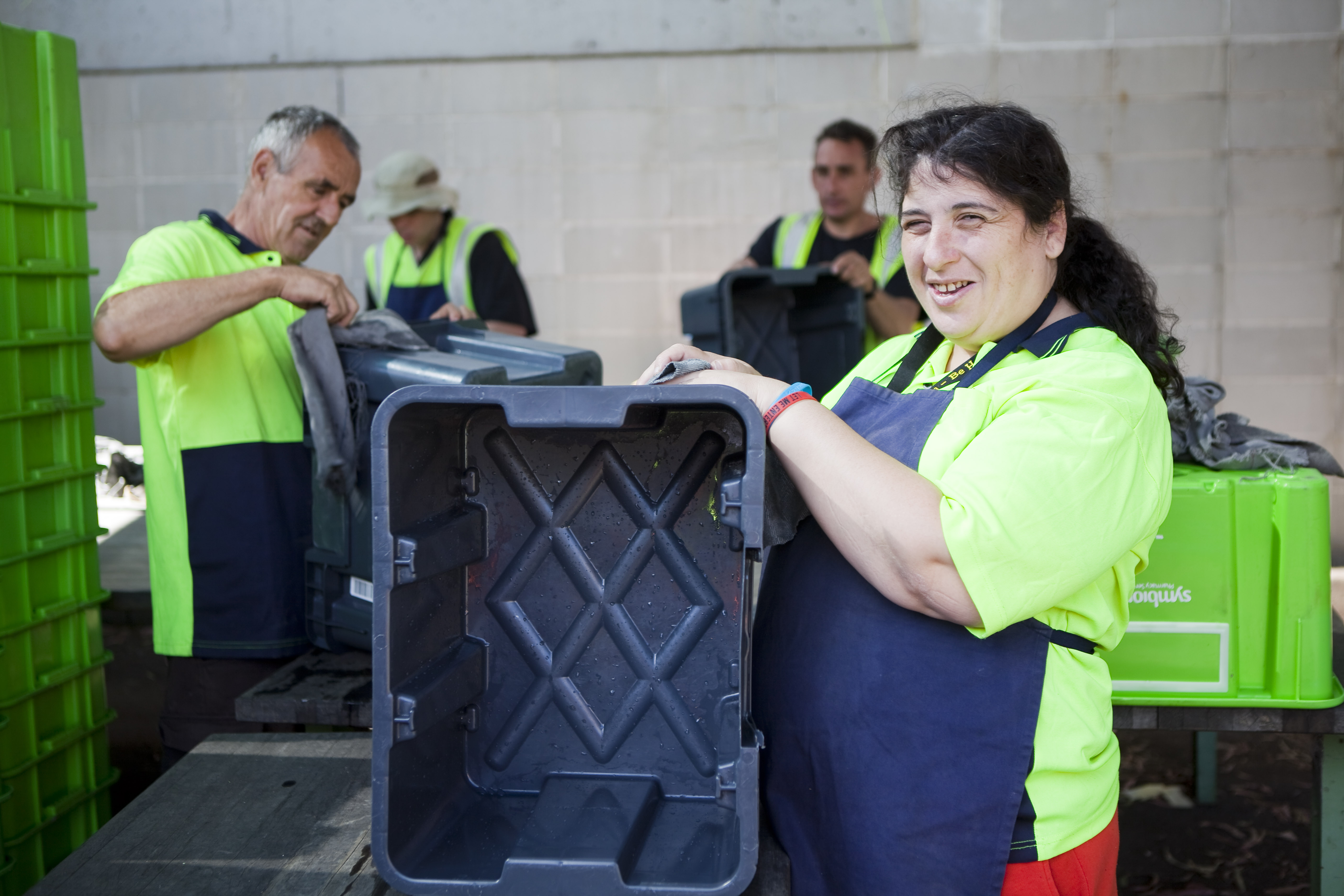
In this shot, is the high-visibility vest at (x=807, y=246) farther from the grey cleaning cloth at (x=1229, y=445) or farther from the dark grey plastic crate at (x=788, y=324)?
the grey cleaning cloth at (x=1229, y=445)

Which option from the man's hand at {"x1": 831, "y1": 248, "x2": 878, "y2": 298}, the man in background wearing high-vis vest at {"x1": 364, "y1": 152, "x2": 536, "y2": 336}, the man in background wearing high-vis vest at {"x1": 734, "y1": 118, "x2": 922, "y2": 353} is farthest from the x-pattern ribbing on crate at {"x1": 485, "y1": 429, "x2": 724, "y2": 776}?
the man in background wearing high-vis vest at {"x1": 364, "y1": 152, "x2": 536, "y2": 336}

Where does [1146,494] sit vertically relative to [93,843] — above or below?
above

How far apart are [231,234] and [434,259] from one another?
4.75 ft

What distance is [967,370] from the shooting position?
132cm

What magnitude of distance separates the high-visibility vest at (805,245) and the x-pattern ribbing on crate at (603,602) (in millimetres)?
2178

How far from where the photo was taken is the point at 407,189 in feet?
12.0

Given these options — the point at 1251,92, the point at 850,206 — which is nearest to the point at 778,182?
the point at 850,206

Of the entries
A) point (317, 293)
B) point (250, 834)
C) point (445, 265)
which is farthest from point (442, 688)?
point (445, 265)

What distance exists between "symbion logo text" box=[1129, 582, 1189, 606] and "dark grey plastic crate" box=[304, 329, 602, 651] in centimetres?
97

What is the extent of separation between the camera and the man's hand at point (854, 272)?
2957 mm

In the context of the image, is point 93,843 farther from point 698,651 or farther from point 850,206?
point 850,206

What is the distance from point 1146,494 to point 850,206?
2510mm

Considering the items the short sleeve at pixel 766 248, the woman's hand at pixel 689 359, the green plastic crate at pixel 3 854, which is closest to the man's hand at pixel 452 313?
the short sleeve at pixel 766 248

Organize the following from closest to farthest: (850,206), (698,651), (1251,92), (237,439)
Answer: (698,651)
(237,439)
(850,206)
(1251,92)
